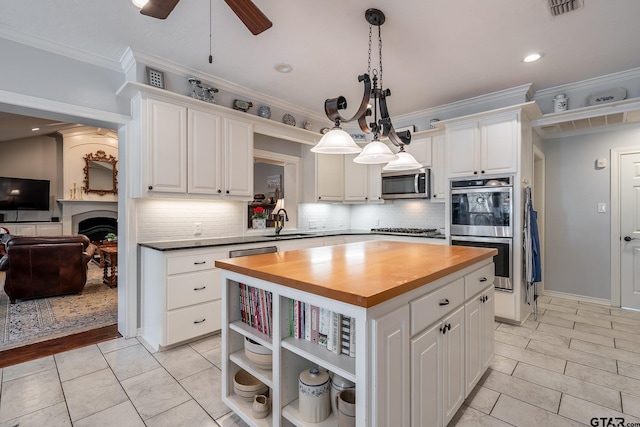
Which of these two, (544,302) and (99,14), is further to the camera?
(544,302)

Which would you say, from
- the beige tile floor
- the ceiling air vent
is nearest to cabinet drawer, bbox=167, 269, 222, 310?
the beige tile floor

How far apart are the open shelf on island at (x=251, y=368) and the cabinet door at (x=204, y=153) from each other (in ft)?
6.18

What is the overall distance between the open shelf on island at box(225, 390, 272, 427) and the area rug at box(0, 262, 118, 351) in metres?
2.39

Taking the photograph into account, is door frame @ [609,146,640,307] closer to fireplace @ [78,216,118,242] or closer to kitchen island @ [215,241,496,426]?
kitchen island @ [215,241,496,426]

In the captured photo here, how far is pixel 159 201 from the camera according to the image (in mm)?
3221

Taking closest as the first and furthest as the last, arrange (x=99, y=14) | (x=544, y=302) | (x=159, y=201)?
(x=99, y=14), (x=159, y=201), (x=544, y=302)

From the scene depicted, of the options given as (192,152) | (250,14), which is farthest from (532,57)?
(192,152)

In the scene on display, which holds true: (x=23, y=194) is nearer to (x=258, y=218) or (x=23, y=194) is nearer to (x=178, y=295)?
(x=258, y=218)

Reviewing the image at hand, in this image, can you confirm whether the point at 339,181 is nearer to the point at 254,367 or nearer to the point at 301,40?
the point at 301,40

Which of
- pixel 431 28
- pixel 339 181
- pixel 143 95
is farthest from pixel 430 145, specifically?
pixel 143 95

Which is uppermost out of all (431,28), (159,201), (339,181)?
(431,28)

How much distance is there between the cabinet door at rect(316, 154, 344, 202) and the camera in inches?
181

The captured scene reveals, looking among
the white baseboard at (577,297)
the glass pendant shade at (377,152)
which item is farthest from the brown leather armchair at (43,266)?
the white baseboard at (577,297)

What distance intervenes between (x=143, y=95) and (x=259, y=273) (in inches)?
89.9
